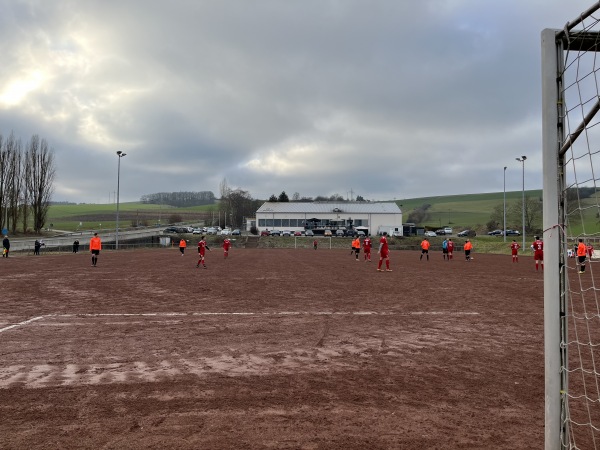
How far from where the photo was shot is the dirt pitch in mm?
3826

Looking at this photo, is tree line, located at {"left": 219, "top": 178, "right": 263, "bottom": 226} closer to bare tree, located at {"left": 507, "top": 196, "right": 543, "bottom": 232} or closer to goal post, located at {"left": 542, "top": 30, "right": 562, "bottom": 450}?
bare tree, located at {"left": 507, "top": 196, "right": 543, "bottom": 232}

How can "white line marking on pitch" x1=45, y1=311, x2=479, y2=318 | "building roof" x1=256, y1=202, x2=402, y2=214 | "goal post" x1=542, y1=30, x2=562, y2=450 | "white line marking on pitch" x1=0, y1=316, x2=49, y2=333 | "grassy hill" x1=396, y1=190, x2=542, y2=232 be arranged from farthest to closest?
"grassy hill" x1=396, y1=190, x2=542, y2=232 < "building roof" x1=256, y1=202, x2=402, y2=214 < "white line marking on pitch" x1=45, y1=311, x2=479, y2=318 < "white line marking on pitch" x1=0, y1=316, x2=49, y2=333 < "goal post" x1=542, y1=30, x2=562, y2=450

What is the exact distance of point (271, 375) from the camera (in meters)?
5.39

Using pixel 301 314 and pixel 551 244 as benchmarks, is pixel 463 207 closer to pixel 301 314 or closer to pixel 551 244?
pixel 301 314

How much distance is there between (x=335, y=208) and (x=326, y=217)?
4.29 meters

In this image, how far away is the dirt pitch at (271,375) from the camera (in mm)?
3826

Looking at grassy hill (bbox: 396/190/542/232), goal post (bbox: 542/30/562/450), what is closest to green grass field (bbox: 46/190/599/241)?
grassy hill (bbox: 396/190/542/232)

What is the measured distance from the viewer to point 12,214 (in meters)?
60.4

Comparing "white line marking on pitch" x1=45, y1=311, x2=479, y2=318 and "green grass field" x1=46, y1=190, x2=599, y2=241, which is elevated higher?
"green grass field" x1=46, y1=190, x2=599, y2=241

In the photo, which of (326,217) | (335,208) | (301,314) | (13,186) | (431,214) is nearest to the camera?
(301,314)

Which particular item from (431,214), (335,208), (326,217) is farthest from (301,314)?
(431,214)

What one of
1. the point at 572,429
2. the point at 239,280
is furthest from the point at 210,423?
the point at 239,280

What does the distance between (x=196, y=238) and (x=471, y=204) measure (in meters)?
87.7

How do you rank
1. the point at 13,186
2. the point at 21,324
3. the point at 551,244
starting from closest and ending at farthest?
1. the point at 551,244
2. the point at 21,324
3. the point at 13,186
